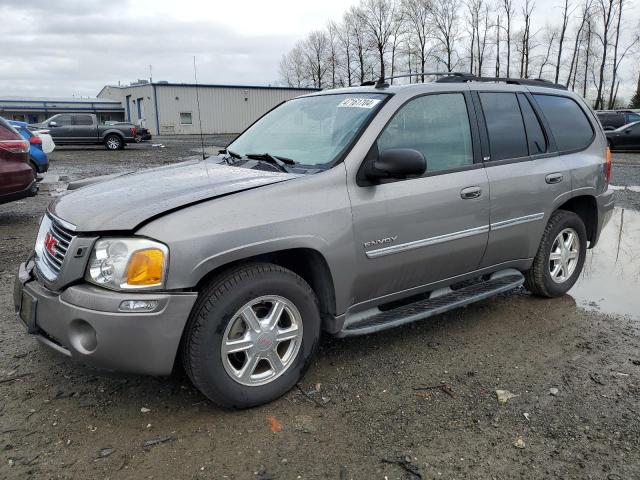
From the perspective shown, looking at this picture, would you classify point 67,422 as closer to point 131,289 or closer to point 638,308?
point 131,289

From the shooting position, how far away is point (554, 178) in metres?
4.36

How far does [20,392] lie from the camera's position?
3.16 meters

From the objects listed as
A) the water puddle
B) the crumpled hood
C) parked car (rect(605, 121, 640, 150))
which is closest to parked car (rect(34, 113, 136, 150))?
parked car (rect(605, 121, 640, 150))

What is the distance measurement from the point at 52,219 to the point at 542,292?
381cm

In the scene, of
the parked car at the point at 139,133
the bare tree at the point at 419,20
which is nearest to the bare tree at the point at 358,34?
the bare tree at the point at 419,20

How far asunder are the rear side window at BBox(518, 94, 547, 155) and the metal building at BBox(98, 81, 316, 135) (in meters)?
43.8

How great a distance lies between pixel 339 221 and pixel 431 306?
1.03 metres

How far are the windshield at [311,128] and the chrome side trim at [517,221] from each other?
1.26 meters

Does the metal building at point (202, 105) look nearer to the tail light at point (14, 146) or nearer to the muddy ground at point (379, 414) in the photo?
the tail light at point (14, 146)

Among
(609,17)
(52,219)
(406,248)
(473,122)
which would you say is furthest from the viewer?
(609,17)

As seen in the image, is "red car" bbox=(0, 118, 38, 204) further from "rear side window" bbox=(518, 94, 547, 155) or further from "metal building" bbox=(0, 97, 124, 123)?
"metal building" bbox=(0, 97, 124, 123)

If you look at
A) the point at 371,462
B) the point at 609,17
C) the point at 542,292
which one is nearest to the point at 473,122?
the point at 542,292

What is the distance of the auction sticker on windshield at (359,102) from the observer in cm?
362

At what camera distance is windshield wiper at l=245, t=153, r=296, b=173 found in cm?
345
